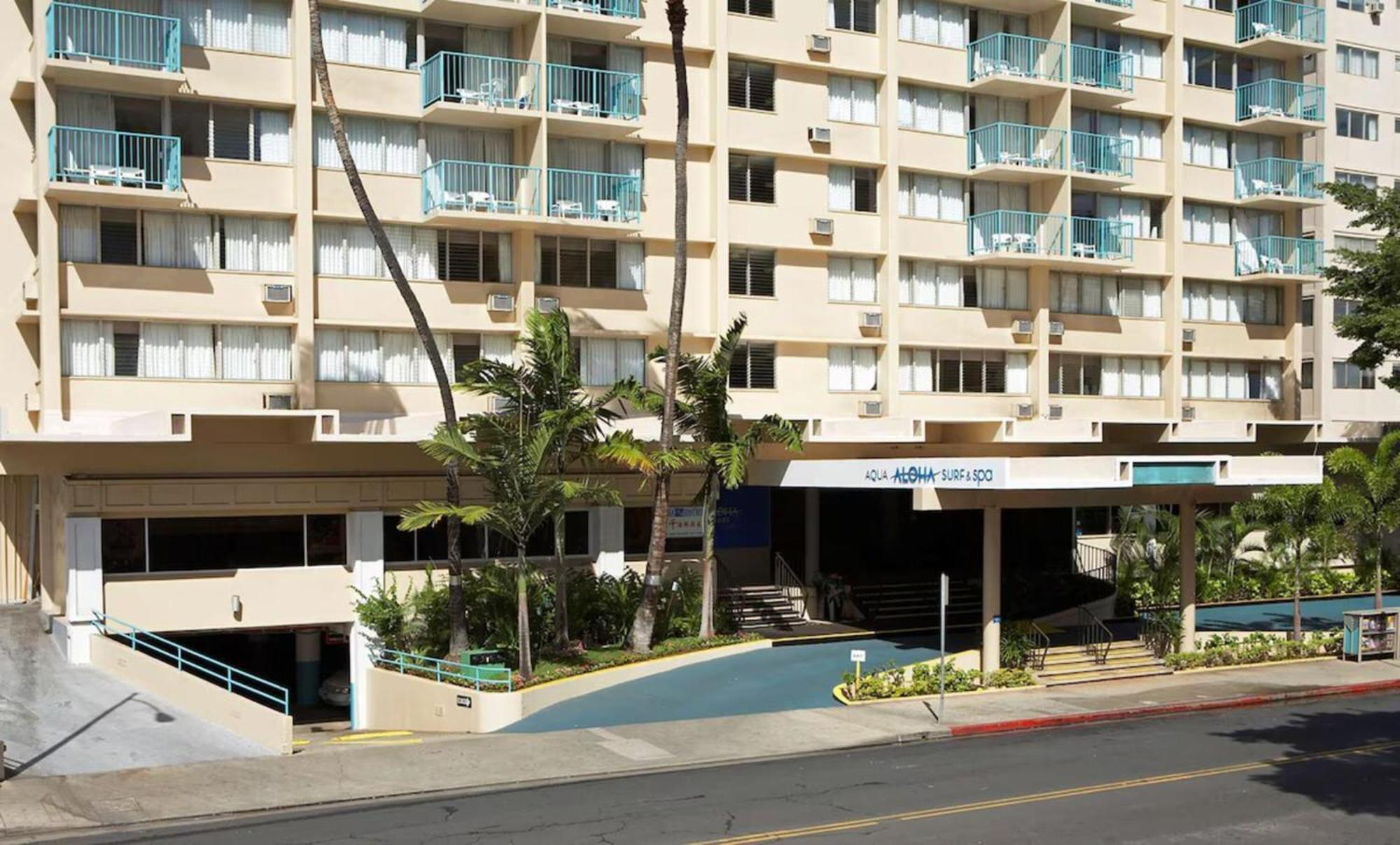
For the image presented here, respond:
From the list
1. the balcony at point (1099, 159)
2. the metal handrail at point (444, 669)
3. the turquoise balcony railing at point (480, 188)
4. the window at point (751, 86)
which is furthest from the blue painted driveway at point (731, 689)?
the balcony at point (1099, 159)

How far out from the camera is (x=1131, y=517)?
4575 centimetres

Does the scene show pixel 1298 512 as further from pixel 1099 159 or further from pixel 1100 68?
pixel 1100 68

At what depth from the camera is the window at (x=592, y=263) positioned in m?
36.9

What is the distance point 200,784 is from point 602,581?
45.2 ft

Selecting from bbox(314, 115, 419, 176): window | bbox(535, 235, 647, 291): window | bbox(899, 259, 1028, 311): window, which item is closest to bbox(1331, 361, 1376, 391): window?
bbox(899, 259, 1028, 311): window

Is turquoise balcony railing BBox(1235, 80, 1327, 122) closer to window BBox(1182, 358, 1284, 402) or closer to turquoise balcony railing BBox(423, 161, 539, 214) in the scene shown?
window BBox(1182, 358, 1284, 402)

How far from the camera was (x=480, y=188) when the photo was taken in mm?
35781

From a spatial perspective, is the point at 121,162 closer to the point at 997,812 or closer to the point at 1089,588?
the point at 997,812

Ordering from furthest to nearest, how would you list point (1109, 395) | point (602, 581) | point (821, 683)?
point (1109, 395) → point (602, 581) → point (821, 683)

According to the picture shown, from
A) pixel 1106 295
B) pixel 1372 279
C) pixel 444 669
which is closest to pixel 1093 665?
pixel 1372 279

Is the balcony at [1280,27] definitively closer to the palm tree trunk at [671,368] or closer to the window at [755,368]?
the window at [755,368]

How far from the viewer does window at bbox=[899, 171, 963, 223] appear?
1647 inches

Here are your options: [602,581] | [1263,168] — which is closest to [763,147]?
[602,581]

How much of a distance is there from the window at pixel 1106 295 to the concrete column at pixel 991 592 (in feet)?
50.1
